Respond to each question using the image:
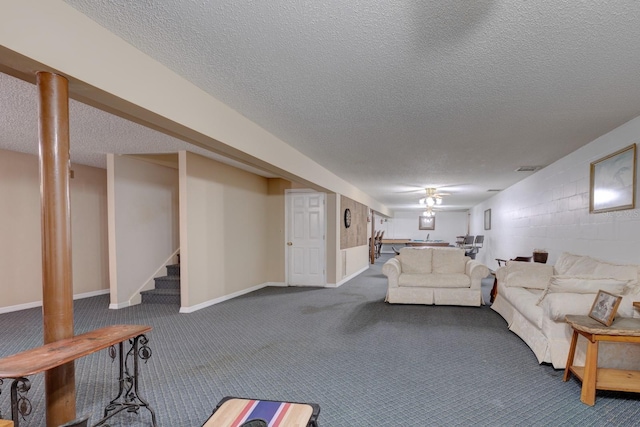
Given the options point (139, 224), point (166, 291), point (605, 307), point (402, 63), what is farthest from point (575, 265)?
point (139, 224)

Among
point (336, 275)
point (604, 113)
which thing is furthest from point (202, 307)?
point (604, 113)

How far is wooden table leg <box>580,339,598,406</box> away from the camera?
7.37 ft

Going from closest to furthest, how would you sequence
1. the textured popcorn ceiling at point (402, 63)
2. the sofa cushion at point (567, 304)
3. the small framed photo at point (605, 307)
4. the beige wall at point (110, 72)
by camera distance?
the beige wall at point (110, 72)
the textured popcorn ceiling at point (402, 63)
the small framed photo at point (605, 307)
the sofa cushion at point (567, 304)

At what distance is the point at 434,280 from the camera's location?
5.14m

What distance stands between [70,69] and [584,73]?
324 centimetres

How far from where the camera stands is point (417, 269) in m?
5.73

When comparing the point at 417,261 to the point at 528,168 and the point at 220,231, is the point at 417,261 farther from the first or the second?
the point at 220,231

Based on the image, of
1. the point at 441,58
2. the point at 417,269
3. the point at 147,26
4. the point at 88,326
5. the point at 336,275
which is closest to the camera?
the point at 147,26

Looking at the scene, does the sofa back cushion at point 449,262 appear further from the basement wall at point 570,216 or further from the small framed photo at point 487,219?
the small framed photo at point 487,219

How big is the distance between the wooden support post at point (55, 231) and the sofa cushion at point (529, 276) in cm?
469

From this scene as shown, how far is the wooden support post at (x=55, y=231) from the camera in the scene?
1674 millimetres

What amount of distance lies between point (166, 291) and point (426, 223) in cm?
1415

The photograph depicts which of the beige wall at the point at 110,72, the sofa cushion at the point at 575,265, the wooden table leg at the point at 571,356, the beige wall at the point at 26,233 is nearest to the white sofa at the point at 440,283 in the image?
the sofa cushion at the point at 575,265

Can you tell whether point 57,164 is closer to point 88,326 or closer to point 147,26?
point 147,26
